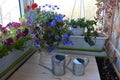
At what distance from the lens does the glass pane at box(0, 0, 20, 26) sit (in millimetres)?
1241

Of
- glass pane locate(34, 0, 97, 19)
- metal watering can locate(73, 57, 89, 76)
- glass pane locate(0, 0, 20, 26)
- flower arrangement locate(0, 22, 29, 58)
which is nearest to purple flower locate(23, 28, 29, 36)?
flower arrangement locate(0, 22, 29, 58)

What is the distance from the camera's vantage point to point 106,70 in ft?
4.07

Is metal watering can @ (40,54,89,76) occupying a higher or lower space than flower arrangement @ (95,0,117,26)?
lower

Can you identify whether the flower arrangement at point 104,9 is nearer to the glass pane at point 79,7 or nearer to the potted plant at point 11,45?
the glass pane at point 79,7

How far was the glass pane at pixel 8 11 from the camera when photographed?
1.24 meters

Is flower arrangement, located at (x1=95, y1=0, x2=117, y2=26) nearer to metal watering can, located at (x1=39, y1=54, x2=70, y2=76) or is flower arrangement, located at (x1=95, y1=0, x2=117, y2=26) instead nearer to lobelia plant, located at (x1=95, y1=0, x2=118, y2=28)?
lobelia plant, located at (x1=95, y1=0, x2=118, y2=28)

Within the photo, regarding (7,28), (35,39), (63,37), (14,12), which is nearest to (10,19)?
(14,12)

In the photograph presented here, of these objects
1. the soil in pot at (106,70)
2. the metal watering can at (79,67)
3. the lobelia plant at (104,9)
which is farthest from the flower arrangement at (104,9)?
the metal watering can at (79,67)

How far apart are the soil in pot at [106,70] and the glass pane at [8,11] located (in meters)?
0.89

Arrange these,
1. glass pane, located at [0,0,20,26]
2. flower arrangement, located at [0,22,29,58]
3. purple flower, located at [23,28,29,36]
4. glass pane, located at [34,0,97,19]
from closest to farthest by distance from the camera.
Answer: flower arrangement, located at [0,22,29,58] → purple flower, located at [23,28,29,36] → glass pane, located at [0,0,20,26] → glass pane, located at [34,0,97,19]

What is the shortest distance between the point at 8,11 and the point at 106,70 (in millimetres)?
998

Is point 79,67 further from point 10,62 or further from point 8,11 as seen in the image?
point 8,11

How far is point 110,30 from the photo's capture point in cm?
138

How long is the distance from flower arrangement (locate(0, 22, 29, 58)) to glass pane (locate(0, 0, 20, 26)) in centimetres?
19
